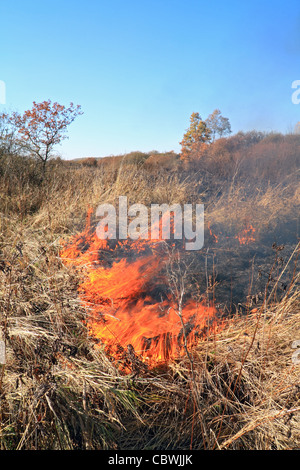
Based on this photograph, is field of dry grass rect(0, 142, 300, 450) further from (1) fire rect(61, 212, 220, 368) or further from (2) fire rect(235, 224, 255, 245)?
(2) fire rect(235, 224, 255, 245)

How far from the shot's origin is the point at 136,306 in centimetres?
308

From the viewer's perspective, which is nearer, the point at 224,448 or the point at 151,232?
the point at 224,448

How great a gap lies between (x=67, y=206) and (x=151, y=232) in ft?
6.21

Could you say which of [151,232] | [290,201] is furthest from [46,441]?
[290,201]

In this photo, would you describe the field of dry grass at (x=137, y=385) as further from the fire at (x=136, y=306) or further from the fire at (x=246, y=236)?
the fire at (x=246, y=236)

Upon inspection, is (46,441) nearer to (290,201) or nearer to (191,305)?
(191,305)

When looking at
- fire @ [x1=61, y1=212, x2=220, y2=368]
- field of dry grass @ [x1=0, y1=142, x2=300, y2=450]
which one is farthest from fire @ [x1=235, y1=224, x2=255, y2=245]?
fire @ [x1=61, y1=212, x2=220, y2=368]

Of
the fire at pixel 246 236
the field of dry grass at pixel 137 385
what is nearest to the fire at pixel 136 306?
the field of dry grass at pixel 137 385

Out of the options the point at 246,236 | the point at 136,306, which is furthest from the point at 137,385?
the point at 246,236

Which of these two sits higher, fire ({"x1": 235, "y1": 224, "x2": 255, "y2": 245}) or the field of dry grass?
fire ({"x1": 235, "y1": 224, "x2": 255, "y2": 245})

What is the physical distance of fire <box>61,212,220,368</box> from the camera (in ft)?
8.92

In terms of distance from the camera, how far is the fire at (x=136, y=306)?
2.72m

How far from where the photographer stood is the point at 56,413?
2031mm
